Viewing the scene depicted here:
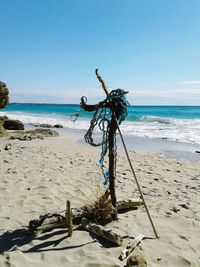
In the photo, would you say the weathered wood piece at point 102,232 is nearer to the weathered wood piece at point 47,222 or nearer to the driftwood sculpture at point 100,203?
the driftwood sculpture at point 100,203

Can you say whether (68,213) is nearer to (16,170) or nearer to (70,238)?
(70,238)

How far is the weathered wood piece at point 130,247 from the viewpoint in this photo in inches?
166

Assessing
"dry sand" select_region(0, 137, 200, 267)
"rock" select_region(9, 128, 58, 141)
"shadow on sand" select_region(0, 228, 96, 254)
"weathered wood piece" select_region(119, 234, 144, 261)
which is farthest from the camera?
"rock" select_region(9, 128, 58, 141)

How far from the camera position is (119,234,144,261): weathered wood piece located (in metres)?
4.23

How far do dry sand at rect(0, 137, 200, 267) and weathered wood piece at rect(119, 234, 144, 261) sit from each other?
0.08 m

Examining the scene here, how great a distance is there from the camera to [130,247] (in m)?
4.43

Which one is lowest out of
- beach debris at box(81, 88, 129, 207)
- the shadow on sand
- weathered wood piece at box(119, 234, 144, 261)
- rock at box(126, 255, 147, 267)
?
the shadow on sand

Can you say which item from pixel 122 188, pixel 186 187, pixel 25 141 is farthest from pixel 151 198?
pixel 25 141

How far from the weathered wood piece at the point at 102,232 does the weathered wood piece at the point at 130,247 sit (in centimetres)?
21

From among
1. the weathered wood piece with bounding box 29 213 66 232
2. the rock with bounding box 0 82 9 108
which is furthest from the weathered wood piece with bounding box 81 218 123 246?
the rock with bounding box 0 82 9 108

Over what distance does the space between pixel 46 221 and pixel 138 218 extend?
171 centimetres

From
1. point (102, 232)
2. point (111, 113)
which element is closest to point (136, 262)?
point (102, 232)

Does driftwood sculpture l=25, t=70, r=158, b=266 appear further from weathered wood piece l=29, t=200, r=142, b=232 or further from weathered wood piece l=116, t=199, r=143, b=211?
weathered wood piece l=116, t=199, r=143, b=211

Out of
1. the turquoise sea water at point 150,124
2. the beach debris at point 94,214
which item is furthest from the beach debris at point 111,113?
the turquoise sea water at point 150,124
